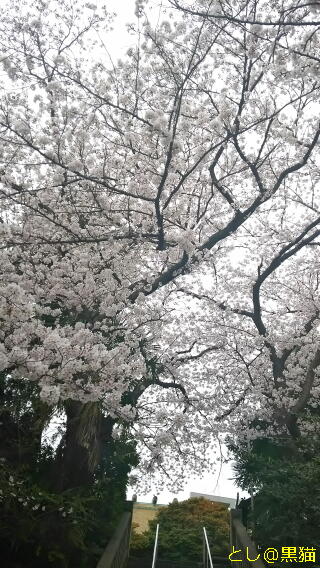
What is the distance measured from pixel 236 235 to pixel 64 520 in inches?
200

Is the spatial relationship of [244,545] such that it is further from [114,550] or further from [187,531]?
[187,531]

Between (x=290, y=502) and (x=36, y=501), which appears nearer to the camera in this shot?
(x=290, y=502)

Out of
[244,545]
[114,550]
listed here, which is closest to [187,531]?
[244,545]

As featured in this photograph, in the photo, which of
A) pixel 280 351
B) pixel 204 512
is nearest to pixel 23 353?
pixel 280 351

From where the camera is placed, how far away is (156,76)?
5.79 meters

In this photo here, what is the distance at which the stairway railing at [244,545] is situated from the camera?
17.2 ft

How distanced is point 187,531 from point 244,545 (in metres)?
4.29

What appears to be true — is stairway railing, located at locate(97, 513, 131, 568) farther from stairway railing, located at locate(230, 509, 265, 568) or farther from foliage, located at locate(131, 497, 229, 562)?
foliage, located at locate(131, 497, 229, 562)

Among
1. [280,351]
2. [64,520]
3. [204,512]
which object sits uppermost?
[280,351]

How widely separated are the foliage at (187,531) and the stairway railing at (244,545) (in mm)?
1479

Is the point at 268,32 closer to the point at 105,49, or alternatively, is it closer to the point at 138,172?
the point at 105,49

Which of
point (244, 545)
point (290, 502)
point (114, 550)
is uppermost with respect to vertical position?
point (290, 502)

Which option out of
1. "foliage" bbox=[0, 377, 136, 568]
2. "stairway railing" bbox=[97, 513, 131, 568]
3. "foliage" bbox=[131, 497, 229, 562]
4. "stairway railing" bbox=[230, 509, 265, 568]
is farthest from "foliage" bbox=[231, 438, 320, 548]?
"foliage" bbox=[131, 497, 229, 562]

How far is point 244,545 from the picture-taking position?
6.10 meters
